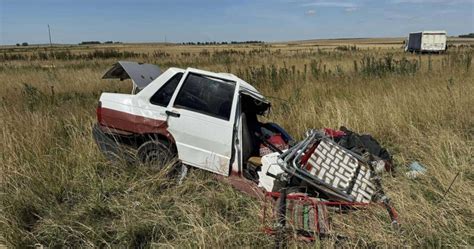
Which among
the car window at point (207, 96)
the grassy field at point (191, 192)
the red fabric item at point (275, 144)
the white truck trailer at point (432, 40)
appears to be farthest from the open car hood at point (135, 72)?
the white truck trailer at point (432, 40)

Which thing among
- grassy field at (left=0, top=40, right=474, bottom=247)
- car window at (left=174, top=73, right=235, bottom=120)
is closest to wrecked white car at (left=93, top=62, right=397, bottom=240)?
car window at (left=174, top=73, right=235, bottom=120)

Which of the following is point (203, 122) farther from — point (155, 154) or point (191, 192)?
point (191, 192)

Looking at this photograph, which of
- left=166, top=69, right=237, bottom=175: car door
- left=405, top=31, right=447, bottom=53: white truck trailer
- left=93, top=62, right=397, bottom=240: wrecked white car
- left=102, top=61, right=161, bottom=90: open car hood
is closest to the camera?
left=93, top=62, right=397, bottom=240: wrecked white car

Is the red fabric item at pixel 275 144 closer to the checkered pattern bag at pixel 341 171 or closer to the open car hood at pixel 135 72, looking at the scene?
the checkered pattern bag at pixel 341 171

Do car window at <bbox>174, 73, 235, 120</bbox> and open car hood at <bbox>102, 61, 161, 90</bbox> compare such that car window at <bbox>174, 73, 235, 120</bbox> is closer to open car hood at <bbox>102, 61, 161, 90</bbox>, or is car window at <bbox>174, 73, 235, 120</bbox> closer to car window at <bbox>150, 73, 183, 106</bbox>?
car window at <bbox>150, 73, 183, 106</bbox>

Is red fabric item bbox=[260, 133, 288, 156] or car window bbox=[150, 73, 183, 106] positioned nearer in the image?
car window bbox=[150, 73, 183, 106]

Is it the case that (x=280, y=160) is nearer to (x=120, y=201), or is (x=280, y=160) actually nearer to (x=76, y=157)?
(x=120, y=201)

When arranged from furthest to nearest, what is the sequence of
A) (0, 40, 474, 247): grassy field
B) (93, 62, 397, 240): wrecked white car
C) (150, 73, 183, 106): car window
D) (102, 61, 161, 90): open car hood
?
(102, 61, 161, 90): open car hood → (150, 73, 183, 106): car window → (93, 62, 397, 240): wrecked white car → (0, 40, 474, 247): grassy field

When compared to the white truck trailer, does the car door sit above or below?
below

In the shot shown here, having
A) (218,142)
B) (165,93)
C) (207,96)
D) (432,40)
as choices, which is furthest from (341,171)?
(432,40)

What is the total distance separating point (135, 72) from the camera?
5.45 metres

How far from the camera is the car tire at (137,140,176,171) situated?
4742 millimetres

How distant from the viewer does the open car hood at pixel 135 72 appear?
529cm

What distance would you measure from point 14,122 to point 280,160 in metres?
4.42
